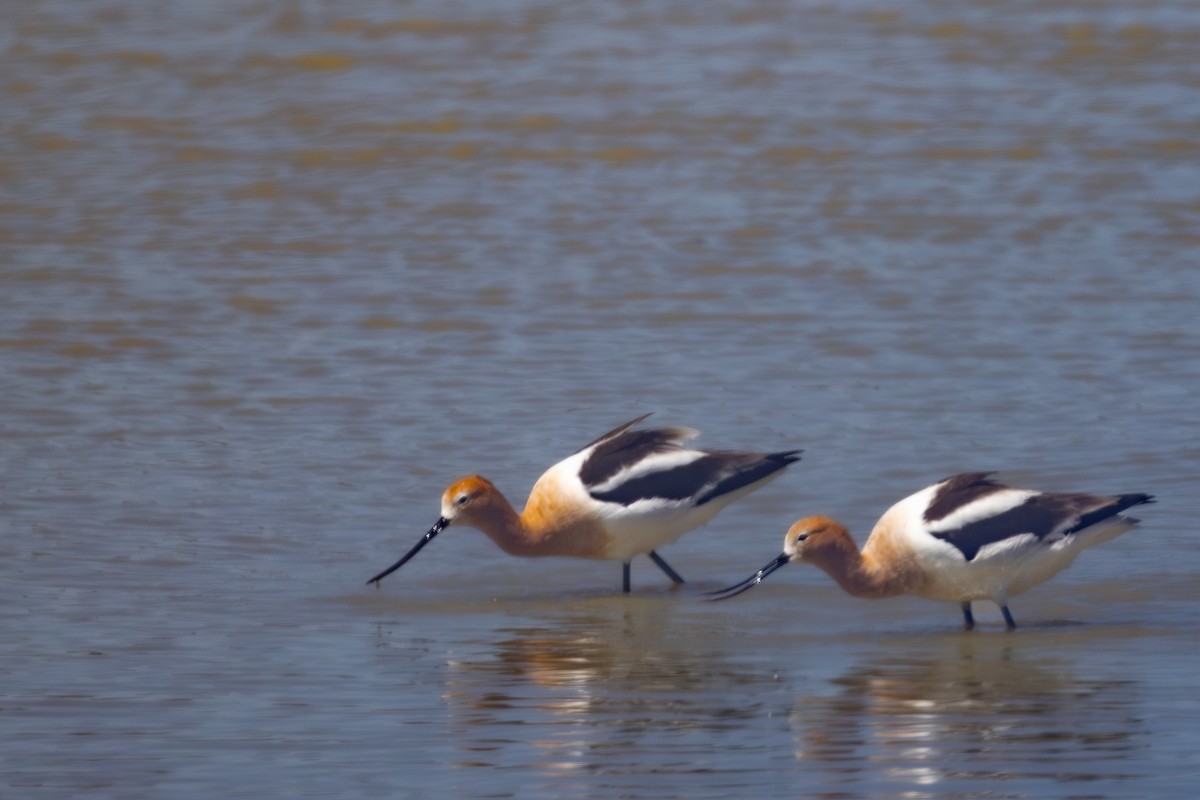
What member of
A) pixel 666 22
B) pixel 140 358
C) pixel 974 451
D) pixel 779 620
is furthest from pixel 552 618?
pixel 666 22

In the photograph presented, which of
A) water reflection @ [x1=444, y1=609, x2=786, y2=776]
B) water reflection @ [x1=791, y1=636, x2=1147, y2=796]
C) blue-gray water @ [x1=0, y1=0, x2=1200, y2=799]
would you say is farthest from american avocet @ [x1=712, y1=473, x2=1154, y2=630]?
water reflection @ [x1=444, y1=609, x2=786, y2=776]

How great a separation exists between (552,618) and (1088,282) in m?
6.02

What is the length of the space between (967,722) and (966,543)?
1299mm

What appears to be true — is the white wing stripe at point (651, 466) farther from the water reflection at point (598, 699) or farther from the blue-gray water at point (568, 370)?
the water reflection at point (598, 699)

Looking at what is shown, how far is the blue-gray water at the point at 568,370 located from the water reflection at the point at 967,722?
22 mm

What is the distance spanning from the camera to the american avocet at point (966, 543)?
7.58m

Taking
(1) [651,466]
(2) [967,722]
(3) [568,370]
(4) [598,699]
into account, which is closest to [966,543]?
(2) [967,722]

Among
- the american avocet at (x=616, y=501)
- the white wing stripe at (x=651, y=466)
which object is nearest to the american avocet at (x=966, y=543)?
the american avocet at (x=616, y=501)

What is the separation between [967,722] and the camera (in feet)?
20.8

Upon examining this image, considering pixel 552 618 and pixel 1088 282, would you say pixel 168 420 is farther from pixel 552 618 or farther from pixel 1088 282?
pixel 1088 282

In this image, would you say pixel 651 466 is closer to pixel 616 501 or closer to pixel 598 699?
pixel 616 501

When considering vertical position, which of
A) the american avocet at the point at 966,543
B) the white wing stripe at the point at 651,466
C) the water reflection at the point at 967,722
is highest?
the white wing stripe at the point at 651,466

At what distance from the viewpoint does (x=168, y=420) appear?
1060cm

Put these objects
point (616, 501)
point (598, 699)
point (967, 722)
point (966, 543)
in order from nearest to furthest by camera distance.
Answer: point (967, 722)
point (598, 699)
point (966, 543)
point (616, 501)
